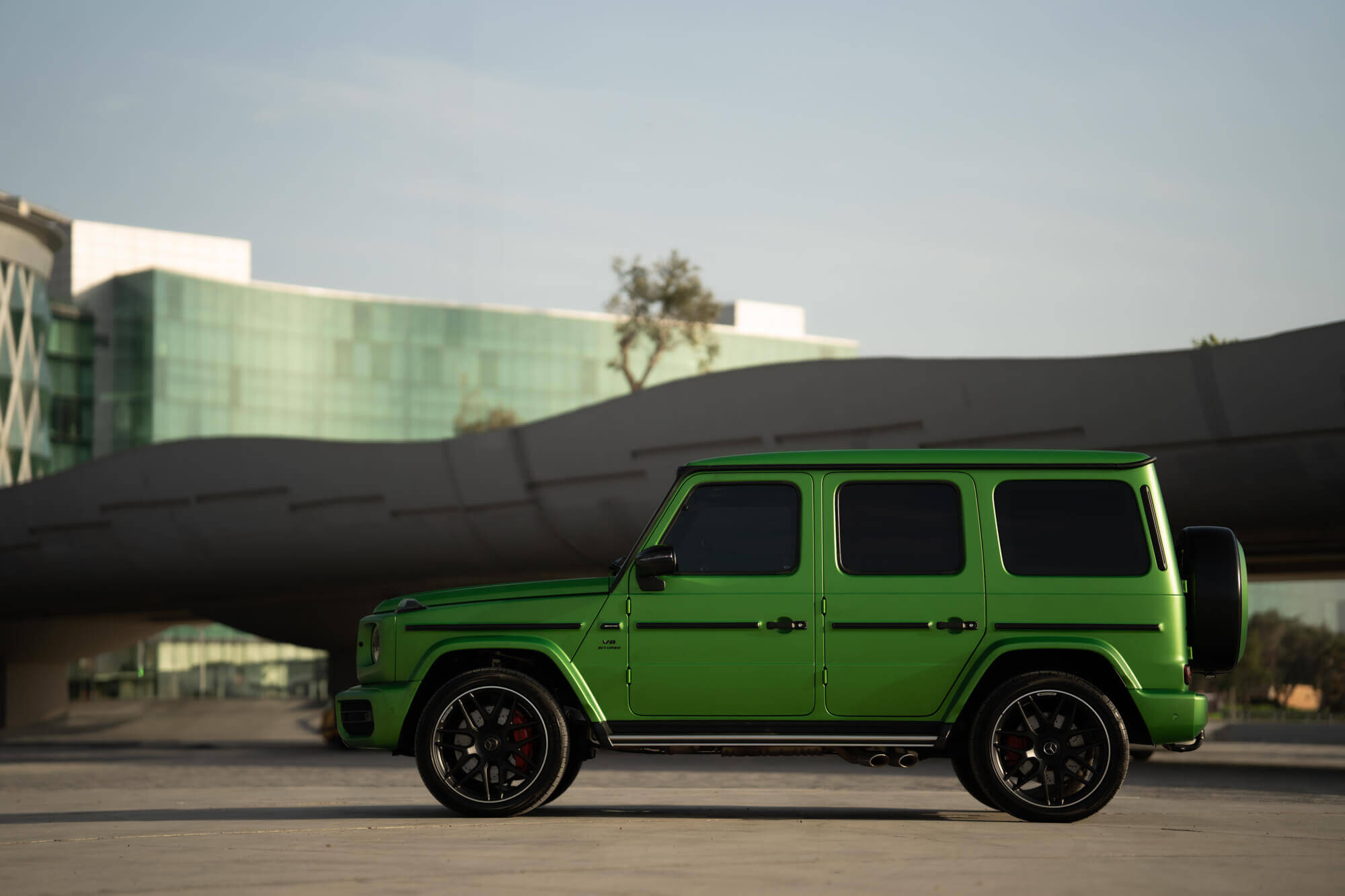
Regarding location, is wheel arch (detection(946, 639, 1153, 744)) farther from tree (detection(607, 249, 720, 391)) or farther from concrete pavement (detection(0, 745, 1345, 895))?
tree (detection(607, 249, 720, 391))

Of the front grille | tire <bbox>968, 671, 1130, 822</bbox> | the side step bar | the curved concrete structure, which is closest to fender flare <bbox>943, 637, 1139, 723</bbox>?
tire <bbox>968, 671, 1130, 822</bbox>

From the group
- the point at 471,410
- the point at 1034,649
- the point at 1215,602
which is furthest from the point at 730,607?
the point at 471,410

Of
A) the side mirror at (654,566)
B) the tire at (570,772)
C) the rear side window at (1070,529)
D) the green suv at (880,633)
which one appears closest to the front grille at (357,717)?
the green suv at (880,633)

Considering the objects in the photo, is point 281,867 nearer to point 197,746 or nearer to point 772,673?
point 772,673

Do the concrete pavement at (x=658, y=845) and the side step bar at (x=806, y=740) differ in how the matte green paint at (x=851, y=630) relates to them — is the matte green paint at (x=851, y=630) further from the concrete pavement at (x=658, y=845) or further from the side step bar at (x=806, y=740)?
the concrete pavement at (x=658, y=845)

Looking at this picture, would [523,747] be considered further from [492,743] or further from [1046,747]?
[1046,747]

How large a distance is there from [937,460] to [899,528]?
0.48m

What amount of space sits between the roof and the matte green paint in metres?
0.01

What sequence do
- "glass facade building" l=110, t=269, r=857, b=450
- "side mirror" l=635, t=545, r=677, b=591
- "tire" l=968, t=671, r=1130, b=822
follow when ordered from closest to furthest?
"tire" l=968, t=671, r=1130, b=822 → "side mirror" l=635, t=545, r=677, b=591 → "glass facade building" l=110, t=269, r=857, b=450

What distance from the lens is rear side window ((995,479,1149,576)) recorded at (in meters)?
8.58

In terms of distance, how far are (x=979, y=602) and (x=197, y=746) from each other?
3551cm

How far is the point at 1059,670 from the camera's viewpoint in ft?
28.3

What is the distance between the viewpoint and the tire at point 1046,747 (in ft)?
27.6

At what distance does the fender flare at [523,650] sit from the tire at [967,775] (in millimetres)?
2142
